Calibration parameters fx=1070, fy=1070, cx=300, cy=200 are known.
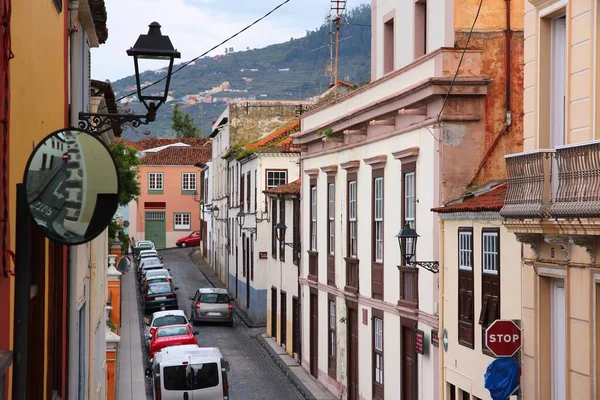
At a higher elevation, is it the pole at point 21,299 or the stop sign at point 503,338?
the pole at point 21,299

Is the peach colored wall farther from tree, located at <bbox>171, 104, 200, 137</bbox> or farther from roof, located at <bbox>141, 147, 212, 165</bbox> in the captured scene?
tree, located at <bbox>171, 104, 200, 137</bbox>

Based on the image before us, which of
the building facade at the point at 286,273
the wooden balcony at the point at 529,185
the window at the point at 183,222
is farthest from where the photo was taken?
the window at the point at 183,222

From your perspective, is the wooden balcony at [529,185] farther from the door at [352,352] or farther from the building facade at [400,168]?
the door at [352,352]

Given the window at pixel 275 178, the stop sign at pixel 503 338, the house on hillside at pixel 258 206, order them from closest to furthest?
the stop sign at pixel 503 338
the house on hillside at pixel 258 206
the window at pixel 275 178

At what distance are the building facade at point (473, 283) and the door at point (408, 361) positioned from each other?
194 centimetres

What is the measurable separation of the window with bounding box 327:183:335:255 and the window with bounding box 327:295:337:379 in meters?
1.32

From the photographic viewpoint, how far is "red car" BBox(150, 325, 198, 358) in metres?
29.7

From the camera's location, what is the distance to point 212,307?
3884 cm

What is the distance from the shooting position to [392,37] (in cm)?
2464

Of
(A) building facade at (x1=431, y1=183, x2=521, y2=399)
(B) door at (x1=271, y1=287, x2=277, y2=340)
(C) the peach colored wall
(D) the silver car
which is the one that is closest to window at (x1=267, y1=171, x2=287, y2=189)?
(D) the silver car

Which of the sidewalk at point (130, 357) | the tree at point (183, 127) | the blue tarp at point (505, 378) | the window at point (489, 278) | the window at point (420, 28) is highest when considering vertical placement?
the tree at point (183, 127)

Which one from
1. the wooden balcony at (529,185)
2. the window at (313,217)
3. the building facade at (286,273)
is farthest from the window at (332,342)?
the wooden balcony at (529,185)

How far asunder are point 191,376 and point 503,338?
414 inches

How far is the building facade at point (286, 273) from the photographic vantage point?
106 feet
